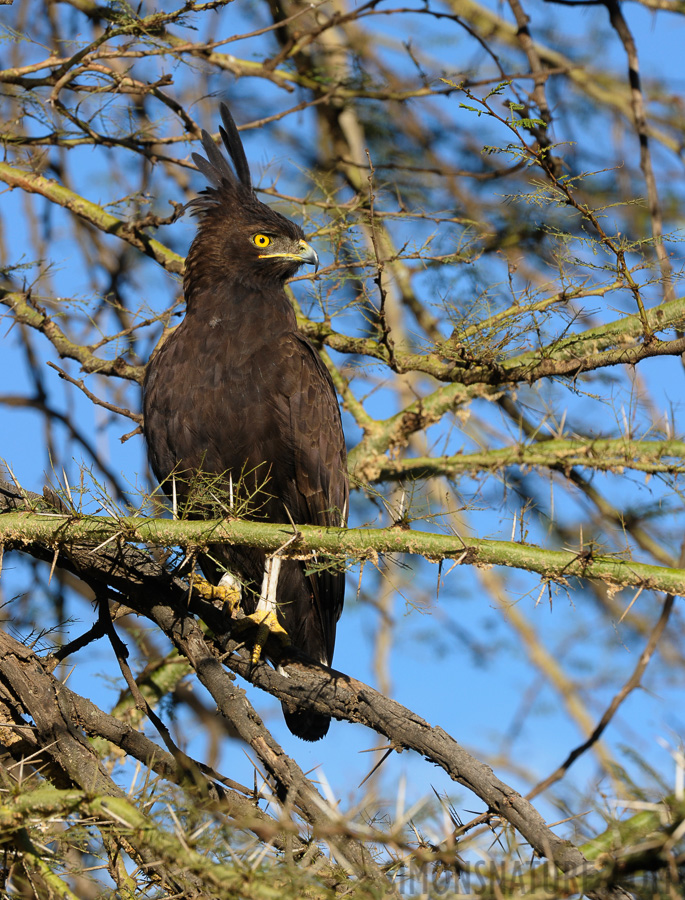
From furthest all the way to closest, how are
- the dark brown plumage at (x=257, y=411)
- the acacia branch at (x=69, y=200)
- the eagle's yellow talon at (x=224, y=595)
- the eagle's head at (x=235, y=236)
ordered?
1. the eagle's head at (x=235, y=236)
2. the acacia branch at (x=69, y=200)
3. the dark brown plumage at (x=257, y=411)
4. the eagle's yellow talon at (x=224, y=595)

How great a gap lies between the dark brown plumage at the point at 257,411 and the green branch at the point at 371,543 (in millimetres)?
1290

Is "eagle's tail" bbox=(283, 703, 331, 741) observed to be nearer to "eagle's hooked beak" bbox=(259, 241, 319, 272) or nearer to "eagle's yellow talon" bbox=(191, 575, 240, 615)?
"eagle's yellow talon" bbox=(191, 575, 240, 615)

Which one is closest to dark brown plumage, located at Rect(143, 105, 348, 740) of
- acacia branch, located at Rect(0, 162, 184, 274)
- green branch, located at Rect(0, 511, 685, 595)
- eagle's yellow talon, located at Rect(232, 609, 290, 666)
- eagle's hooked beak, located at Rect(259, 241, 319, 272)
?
eagle's hooked beak, located at Rect(259, 241, 319, 272)

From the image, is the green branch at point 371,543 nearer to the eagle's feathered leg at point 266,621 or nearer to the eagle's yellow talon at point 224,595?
the eagle's feathered leg at point 266,621

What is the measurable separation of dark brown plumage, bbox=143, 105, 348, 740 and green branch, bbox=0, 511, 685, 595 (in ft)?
4.23

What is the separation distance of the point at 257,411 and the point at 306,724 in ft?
5.38

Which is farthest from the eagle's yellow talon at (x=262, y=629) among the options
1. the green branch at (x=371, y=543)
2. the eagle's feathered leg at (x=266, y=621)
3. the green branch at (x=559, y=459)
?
the green branch at (x=559, y=459)

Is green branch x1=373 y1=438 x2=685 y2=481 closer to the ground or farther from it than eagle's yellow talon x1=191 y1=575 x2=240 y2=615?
farther from it

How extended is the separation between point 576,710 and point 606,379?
256 centimetres

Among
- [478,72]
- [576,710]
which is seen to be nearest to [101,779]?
[576,710]

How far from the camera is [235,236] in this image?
5.09m

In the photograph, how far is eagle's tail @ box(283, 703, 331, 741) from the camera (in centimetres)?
456

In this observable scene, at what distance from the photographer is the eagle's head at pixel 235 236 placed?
16.4 feet

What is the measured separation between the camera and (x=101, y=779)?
2.74 m
